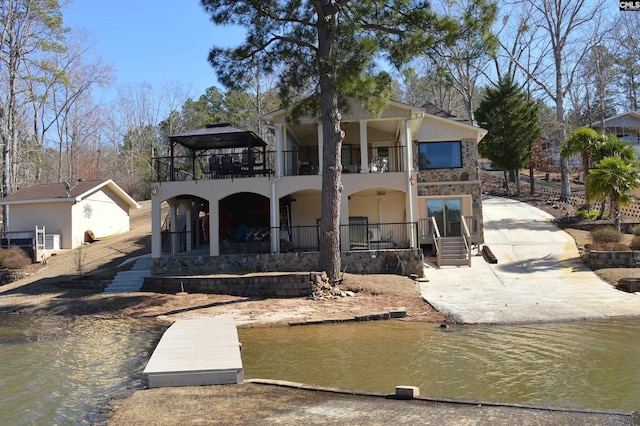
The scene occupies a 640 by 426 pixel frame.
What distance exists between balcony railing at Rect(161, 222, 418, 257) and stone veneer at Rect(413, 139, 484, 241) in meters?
2.71

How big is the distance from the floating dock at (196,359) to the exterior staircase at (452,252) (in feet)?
37.4

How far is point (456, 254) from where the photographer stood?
19953 mm

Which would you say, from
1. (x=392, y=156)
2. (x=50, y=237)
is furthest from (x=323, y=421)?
(x=50, y=237)

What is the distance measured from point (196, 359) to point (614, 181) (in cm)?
1802


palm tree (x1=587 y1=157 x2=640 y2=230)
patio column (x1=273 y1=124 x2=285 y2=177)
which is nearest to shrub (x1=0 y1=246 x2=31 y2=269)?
patio column (x1=273 y1=124 x2=285 y2=177)

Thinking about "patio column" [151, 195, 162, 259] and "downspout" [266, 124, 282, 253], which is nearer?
"downspout" [266, 124, 282, 253]

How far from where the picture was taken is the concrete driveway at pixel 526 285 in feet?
41.1

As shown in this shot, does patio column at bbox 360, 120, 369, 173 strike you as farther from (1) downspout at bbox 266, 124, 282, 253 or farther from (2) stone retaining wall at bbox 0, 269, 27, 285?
(2) stone retaining wall at bbox 0, 269, 27, 285

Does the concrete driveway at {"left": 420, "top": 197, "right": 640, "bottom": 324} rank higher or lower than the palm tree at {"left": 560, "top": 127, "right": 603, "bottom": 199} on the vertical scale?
lower

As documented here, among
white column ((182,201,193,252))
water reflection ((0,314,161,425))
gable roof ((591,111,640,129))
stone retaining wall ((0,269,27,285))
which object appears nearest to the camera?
water reflection ((0,314,161,425))

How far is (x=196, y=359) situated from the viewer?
7684 mm

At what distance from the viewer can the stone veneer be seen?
23000 mm

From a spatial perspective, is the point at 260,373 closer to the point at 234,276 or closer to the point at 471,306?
the point at 471,306

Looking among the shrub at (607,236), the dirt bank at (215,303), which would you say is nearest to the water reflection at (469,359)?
the dirt bank at (215,303)
